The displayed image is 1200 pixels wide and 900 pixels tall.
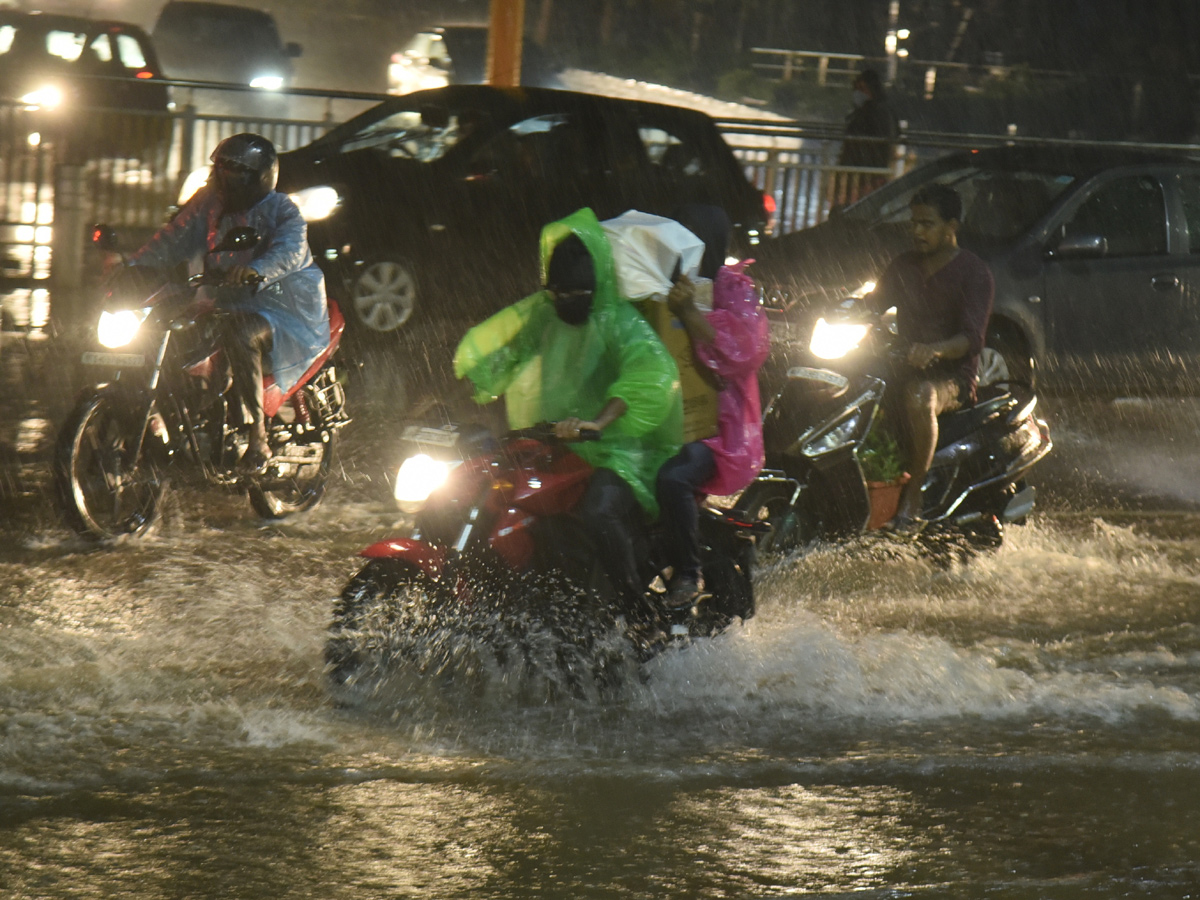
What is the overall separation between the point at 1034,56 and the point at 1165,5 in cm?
577

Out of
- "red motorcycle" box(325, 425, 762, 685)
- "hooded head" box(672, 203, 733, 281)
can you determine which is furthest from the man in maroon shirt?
"red motorcycle" box(325, 425, 762, 685)

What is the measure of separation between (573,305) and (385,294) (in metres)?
6.11

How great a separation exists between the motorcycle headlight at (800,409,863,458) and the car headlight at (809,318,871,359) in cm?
35

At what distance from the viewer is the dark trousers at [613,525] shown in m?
4.96

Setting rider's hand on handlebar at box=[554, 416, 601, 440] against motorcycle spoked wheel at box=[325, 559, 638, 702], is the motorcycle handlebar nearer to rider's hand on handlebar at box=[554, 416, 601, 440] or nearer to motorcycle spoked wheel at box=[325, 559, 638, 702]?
rider's hand on handlebar at box=[554, 416, 601, 440]

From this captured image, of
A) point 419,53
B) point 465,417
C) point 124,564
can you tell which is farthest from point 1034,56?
point 124,564

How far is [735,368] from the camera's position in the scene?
5.43 meters

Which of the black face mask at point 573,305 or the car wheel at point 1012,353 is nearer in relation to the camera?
the black face mask at point 573,305

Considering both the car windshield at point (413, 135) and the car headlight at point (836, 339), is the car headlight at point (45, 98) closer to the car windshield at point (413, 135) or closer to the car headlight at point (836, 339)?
the car windshield at point (413, 135)

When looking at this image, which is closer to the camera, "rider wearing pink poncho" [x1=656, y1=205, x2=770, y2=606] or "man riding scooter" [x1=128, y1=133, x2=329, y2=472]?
"rider wearing pink poncho" [x1=656, y1=205, x2=770, y2=606]

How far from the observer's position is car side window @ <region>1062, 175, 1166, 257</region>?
11.1 meters

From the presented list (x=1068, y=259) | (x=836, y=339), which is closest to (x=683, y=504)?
(x=836, y=339)

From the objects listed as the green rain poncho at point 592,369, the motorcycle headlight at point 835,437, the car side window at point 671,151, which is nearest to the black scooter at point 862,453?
the motorcycle headlight at point 835,437

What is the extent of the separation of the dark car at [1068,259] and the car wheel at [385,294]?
2.44m
